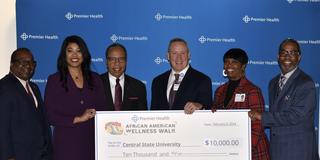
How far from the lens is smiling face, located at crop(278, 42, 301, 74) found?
12.9 feet

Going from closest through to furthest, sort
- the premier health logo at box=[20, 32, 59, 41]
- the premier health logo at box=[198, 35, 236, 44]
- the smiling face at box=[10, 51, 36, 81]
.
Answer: the smiling face at box=[10, 51, 36, 81] < the premier health logo at box=[20, 32, 59, 41] < the premier health logo at box=[198, 35, 236, 44]

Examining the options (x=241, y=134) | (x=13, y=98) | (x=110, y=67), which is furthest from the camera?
(x=110, y=67)

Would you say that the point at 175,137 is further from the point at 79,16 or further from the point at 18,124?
the point at 79,16

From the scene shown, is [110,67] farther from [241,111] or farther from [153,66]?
[241,111]

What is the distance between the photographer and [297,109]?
373 cm

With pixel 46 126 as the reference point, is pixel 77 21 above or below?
above

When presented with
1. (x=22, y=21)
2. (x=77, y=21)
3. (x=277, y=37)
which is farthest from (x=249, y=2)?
(x=22, y=21)

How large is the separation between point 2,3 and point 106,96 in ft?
7.65

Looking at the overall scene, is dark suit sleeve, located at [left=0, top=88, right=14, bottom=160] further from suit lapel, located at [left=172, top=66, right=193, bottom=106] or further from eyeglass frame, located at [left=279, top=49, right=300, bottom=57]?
eyeglass frame, located at [left=279, top=49, right=300, bottom=57]

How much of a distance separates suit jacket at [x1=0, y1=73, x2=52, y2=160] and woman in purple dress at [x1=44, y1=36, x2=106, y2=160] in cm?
16

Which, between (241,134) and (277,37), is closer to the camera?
(241,134)

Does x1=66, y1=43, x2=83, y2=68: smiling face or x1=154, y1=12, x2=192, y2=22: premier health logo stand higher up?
x1=154, y1=12, x2=192, y2=22: premier health logo

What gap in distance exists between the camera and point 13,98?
3672 millimetres

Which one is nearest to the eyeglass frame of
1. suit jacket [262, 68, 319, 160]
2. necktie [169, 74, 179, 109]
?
suit jacket [262, 68, 319, 160]
